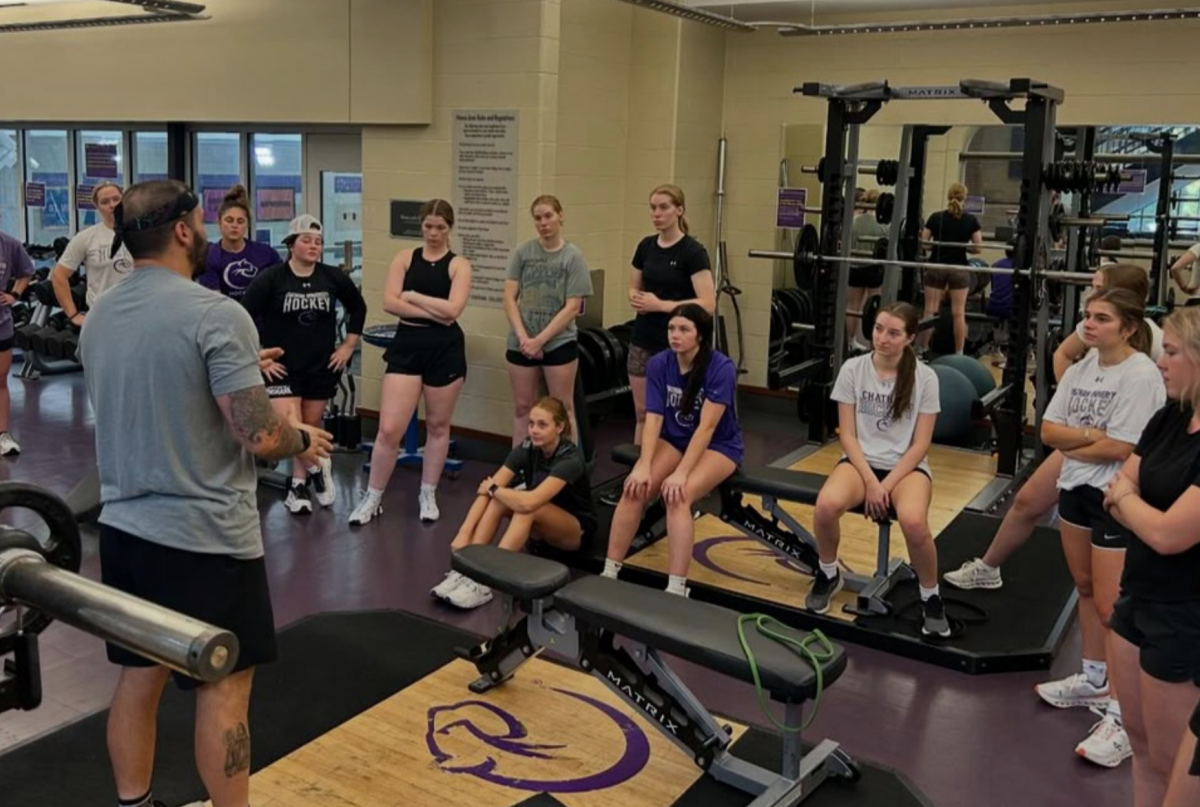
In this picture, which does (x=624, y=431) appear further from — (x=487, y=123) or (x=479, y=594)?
(x=479, y=594)

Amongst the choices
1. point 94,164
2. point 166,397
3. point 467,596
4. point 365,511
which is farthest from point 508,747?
point 94,164

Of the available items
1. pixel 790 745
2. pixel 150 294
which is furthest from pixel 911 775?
pixel 150 294

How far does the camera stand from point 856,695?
3.51 meters

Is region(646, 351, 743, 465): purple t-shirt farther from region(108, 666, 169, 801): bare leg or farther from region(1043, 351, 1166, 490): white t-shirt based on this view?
region(108, 666, 169, 801): bare leg

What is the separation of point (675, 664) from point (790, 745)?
912mm

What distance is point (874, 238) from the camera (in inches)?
285

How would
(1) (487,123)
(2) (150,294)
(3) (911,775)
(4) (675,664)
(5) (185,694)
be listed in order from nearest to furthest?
(2) (150,294) → (3) (911,775) → (5) (185,694) → (4) (675,664) → (1) (487,123)

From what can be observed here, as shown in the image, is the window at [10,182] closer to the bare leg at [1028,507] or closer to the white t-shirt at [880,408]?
the white t-shirt at [880,408]

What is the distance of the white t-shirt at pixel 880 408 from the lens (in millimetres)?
3934

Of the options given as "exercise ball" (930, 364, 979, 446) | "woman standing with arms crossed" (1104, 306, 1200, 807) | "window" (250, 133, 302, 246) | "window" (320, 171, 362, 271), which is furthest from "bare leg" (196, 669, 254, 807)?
"window" (250, 133, 302, 246)

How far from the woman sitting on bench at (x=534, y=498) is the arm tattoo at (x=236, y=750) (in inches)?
56.9

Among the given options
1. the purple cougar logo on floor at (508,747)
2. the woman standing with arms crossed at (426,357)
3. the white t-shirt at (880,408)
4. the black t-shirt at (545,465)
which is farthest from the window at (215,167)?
the purple cougar logo on floor at (508,747)

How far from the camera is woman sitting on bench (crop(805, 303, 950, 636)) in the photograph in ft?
12.5

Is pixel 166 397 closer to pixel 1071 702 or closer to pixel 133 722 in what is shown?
pixel 133 722
